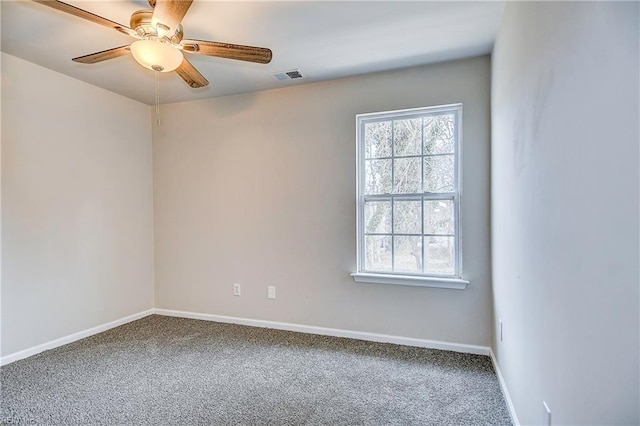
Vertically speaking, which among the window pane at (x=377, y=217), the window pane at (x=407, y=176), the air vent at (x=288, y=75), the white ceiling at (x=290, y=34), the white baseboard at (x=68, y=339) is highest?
the white ceiling at (x=290, y=34)

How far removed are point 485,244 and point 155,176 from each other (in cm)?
358

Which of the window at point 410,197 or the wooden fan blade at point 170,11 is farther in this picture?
the window at point 410,197

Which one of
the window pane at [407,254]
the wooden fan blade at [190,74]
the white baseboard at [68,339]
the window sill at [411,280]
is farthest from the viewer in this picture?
the window pane at [407,254]

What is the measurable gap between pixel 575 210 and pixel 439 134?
1.95 m

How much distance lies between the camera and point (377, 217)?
3016 millimetres

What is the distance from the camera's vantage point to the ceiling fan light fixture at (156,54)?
1827 mm

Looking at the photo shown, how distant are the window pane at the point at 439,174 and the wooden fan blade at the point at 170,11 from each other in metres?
2.10

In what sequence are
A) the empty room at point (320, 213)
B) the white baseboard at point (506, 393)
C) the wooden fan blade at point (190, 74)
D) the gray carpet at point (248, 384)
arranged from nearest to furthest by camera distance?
the empty room at point (320, 213) → the white baseboard at point (506, 393) → the gray carpet at point (248, 384) → the wooden fan blade at point (190, 74)

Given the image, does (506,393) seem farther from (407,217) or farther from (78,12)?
(78,12)

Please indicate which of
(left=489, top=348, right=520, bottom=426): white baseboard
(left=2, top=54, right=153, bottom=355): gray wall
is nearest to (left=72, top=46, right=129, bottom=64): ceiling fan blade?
(left=2, top=54, right=153, bottom=355): gray wall

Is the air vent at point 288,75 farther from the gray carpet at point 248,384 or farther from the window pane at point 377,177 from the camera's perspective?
the gray carpet at point 248,384

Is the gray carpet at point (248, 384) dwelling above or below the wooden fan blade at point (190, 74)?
below

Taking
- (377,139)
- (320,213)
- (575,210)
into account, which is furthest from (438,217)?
(575,210)

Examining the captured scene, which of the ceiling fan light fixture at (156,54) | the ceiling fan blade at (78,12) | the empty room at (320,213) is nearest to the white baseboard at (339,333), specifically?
the empty room at (320,213)
